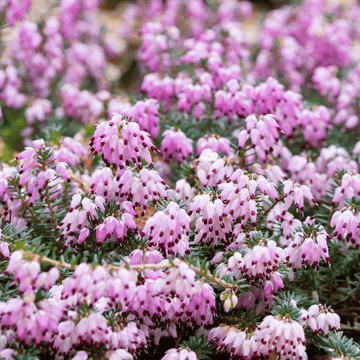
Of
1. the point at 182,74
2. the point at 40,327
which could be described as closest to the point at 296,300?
the point at 40,327

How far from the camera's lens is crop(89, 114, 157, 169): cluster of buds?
231 centimetres

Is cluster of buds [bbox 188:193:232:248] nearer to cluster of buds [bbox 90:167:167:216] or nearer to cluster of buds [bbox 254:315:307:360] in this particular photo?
cluster of buds [bbox 90:167:167:216]

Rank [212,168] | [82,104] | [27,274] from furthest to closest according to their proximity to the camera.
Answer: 1. [82,104]
2. [212,168]
3. [27,274]

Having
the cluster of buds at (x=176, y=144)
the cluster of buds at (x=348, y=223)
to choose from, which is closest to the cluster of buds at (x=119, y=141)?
the cluster of buds at (x=176, y=144)

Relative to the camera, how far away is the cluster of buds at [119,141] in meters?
2.31

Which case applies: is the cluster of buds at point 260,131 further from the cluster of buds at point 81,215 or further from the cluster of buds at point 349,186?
the cluster of buds at point 81,215

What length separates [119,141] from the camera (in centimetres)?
231

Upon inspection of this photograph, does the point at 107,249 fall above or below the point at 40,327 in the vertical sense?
below

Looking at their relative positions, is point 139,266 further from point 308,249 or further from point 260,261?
point 308,249

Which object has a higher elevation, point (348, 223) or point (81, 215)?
point (348, 223)

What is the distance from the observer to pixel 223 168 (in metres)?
2.95

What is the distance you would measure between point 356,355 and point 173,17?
7200mm

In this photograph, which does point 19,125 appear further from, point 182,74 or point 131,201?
point 131,201

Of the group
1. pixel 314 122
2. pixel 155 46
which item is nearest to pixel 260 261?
pixel 314 122
